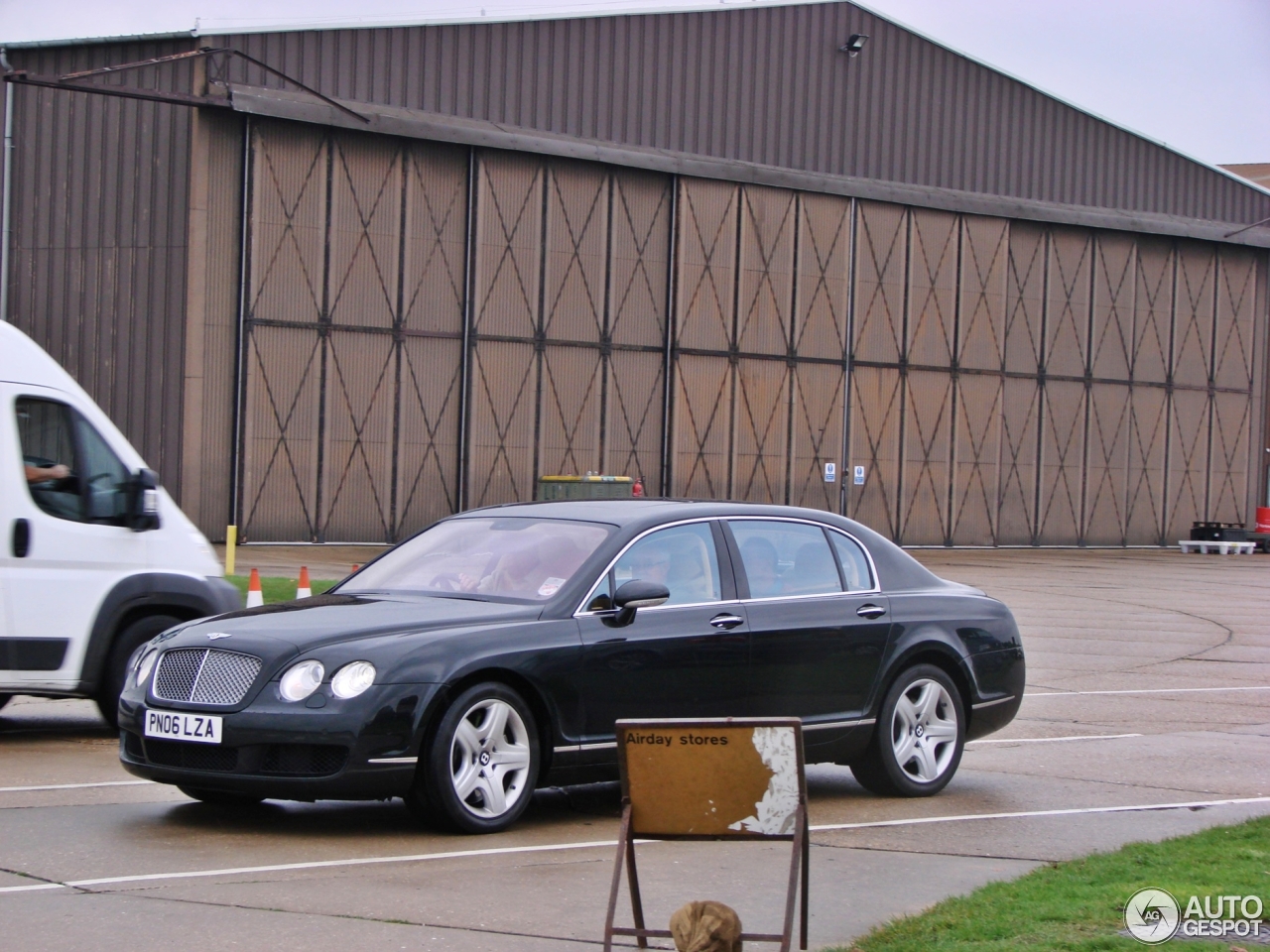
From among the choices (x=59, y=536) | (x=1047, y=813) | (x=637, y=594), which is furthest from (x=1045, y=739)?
(x=59, y=536)

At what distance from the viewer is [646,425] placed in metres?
39.0

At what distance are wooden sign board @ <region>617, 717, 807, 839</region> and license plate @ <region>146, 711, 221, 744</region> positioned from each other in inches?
100

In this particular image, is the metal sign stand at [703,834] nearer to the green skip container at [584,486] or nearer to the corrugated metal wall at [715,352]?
the corrugated metal wall at [715,352]

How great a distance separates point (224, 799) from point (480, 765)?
150 centimetres

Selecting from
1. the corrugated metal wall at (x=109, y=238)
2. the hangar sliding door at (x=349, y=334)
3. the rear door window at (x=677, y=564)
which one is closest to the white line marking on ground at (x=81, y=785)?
the rear door window at (x=677, y=564)

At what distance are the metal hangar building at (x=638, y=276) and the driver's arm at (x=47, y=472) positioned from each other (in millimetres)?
21244

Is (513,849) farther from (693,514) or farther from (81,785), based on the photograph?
(81,785)

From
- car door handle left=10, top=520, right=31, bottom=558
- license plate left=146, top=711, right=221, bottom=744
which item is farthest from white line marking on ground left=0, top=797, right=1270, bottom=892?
car door handle left=10, top=520, right=31, bottom=558

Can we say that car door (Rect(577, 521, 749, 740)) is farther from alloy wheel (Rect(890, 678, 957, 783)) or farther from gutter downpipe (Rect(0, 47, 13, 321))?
gutter downpipe (Rect(0, 47, 13, 321))

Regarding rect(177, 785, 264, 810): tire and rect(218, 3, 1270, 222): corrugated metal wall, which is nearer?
rect(177, 785, 264, 810): tire

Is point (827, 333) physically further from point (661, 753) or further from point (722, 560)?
point (661, 753)

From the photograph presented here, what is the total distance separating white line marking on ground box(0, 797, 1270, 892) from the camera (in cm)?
634

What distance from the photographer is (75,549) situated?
34.1 feet

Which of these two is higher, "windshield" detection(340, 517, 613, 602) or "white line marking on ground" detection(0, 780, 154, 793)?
"windshield" detection(340, 517, 613, 602)
